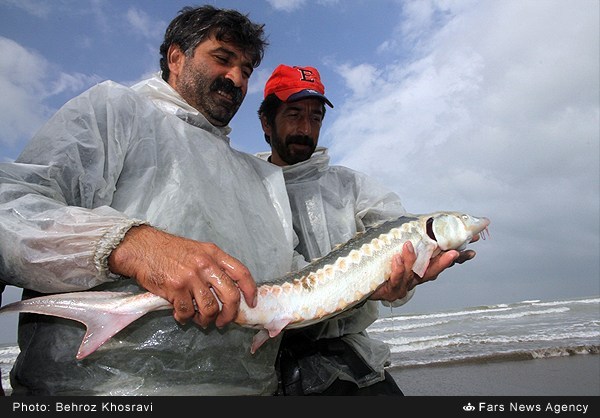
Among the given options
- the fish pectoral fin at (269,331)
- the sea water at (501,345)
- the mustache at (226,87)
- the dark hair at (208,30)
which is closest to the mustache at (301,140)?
the dark hair at (208,30)

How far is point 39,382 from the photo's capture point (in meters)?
2.32

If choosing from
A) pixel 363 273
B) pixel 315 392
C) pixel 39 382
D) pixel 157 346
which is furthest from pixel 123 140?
pixel 315 392

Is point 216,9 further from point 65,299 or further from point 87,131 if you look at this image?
point 65,299

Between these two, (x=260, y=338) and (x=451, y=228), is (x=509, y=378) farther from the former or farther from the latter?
(x=260, y=338)

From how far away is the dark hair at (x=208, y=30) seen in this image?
11.7ft

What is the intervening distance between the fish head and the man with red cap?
84 millimetres

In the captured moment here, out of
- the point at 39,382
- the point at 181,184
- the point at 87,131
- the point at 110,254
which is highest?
the point at 87,131

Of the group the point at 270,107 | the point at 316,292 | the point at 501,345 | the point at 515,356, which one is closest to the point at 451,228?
the point at 316,292

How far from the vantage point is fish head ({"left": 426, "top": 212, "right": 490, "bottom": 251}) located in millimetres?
3014

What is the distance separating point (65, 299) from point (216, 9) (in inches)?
106

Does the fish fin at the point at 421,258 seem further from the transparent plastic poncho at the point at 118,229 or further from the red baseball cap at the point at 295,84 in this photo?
the red baseball cap at the point at 295,84

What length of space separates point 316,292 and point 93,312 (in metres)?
1.19

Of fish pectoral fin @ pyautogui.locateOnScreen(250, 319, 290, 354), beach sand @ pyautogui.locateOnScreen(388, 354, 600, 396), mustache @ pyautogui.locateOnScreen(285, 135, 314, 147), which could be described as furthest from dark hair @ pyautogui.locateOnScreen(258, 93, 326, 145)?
beach sand @ pyautogui.locateOnScreen(388, 354, 600, 396)

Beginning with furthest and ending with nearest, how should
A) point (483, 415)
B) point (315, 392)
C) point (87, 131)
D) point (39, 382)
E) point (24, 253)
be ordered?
point (315, 392), point (483, 415), point (87, 131), point (39, 382), point (24, 253)
